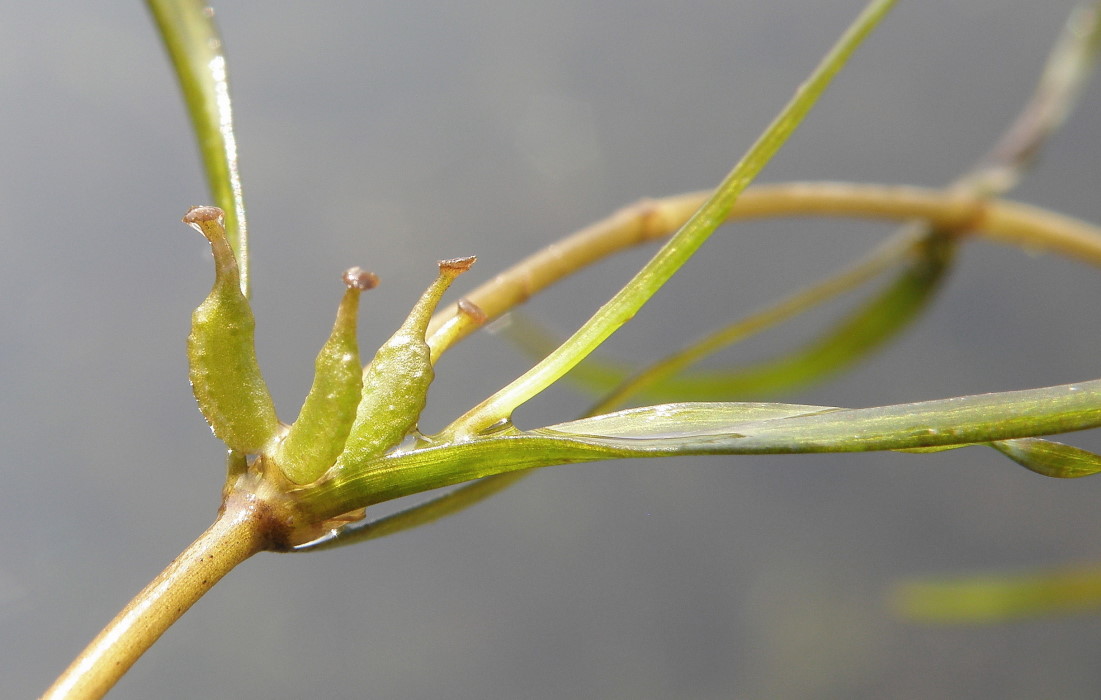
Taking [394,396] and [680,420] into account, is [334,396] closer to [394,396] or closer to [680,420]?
[394,396]

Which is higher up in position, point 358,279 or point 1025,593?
point 358,279

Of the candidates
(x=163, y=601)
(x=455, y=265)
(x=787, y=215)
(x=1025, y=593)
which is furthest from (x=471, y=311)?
(x=1025, y=593)

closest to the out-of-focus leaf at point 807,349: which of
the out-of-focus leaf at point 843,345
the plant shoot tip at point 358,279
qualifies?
the out-of-focus leaf at point 843,345

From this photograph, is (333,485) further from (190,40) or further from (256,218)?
(256,218)

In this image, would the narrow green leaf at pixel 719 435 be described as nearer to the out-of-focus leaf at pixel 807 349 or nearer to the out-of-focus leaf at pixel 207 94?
the out-of-focus leaf at pixel 207 94

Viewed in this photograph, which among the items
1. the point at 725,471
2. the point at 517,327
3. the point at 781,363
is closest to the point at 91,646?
the point at 517,327
